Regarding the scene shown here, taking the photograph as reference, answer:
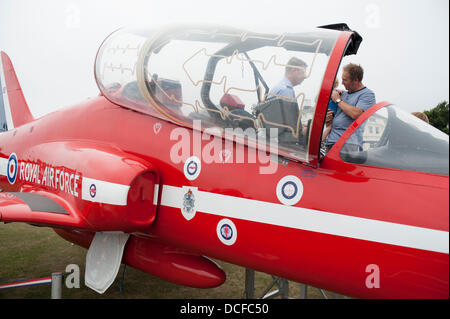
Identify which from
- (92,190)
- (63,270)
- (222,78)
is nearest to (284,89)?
(222,78)

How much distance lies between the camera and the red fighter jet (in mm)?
1744

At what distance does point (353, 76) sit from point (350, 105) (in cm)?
41

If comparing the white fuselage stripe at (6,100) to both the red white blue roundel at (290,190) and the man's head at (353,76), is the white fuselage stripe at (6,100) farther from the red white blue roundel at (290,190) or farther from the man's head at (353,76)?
the man's head at (353,76)

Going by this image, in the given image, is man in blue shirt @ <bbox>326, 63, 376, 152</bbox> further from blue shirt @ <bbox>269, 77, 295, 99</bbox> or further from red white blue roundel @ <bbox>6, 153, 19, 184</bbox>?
red white blue roundel @ <bbox>6, 153, 19, 184</bbox>

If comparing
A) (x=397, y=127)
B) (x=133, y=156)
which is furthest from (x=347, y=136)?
(x=133, y=156)

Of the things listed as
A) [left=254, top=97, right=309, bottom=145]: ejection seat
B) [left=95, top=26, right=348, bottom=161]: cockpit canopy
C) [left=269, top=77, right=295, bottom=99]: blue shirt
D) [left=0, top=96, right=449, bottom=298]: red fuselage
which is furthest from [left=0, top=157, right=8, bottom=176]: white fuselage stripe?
[left=269, top=77, right=295, bottom=99]: blue shirt

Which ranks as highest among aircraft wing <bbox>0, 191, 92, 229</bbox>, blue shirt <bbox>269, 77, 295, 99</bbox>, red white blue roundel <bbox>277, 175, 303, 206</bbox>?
blue shirt <bbox>269, 77, 295, 99</bbox>

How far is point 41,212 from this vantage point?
2.73 meters

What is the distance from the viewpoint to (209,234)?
2.34 metres

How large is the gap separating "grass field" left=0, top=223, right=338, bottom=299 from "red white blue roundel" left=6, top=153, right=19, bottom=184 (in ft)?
4.18

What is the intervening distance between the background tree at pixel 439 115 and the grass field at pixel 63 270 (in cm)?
2328

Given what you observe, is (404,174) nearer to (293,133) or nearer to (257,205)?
(293,133)

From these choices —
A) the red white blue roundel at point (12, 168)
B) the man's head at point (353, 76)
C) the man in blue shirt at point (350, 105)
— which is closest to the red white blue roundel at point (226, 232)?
the man in blue shirt at point (350, 105)

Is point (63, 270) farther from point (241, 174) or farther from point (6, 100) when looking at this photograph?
point (241, 174)
